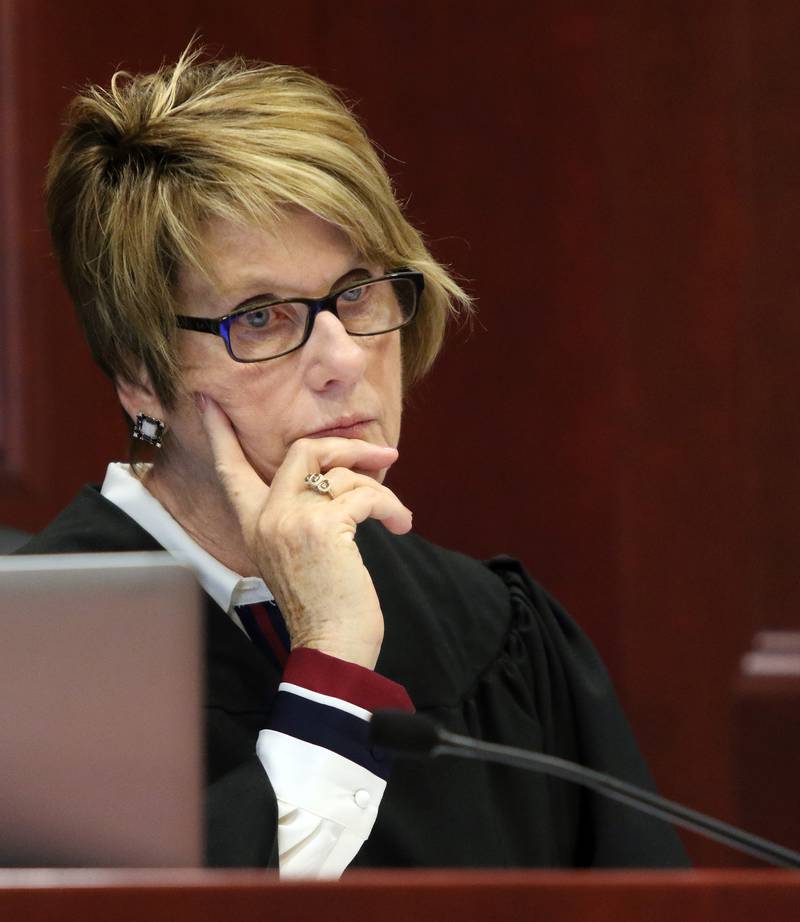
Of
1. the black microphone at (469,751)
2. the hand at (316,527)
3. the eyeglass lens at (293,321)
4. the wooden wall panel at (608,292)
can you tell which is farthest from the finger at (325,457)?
the wooden wall panel at (608,292)

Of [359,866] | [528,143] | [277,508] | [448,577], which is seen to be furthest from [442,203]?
[359,866]

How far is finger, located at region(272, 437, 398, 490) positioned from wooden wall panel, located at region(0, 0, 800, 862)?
2.95ft

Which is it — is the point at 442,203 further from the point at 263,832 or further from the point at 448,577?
the point at 263,832

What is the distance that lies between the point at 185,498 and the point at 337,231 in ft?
1.04

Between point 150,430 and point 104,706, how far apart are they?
2.63ft

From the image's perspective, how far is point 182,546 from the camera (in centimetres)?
152

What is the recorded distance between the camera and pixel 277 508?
1429mm

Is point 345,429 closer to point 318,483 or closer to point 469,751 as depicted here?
point 318,483

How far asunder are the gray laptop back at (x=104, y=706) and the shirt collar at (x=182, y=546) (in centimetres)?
67

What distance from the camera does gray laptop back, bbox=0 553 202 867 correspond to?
783 millimetres

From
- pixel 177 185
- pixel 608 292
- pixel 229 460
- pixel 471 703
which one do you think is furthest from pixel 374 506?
pixel 608 292

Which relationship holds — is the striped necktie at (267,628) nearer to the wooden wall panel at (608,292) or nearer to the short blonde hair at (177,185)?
Result: the short blonde hair at (177,185)

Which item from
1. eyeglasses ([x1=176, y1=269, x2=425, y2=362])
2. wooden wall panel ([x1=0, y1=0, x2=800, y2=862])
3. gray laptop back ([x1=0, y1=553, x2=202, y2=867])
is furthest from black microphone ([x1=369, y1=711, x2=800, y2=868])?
wooden wall panel ([x1=0, y1=0, x2=800, y2=862])

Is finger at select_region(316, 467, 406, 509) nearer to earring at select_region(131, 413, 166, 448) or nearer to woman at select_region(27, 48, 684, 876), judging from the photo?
woman at select_region(27, 48, 684, 876)
